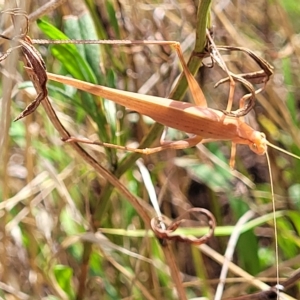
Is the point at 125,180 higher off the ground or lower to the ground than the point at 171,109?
lower

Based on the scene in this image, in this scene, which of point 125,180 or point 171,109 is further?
point 125,180

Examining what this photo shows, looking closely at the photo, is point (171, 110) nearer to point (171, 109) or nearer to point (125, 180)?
point (171, 109)

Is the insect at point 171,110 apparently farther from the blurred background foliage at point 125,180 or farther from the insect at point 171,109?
the blurred background foliage at point 125,180

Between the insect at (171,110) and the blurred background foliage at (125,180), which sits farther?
the blurred background foliage at (125,180)

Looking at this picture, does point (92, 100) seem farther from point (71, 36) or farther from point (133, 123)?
point (133, 123)

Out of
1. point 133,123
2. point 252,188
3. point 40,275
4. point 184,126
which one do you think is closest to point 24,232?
point 40,275

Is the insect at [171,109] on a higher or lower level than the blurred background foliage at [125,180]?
higher

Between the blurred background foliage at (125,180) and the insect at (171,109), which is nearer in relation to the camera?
the insect at (171,109)

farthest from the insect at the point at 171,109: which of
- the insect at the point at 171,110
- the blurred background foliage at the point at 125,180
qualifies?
the blurred background foliage at the point at 125,180

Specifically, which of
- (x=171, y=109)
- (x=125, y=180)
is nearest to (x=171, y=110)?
(x=171, y=109)
